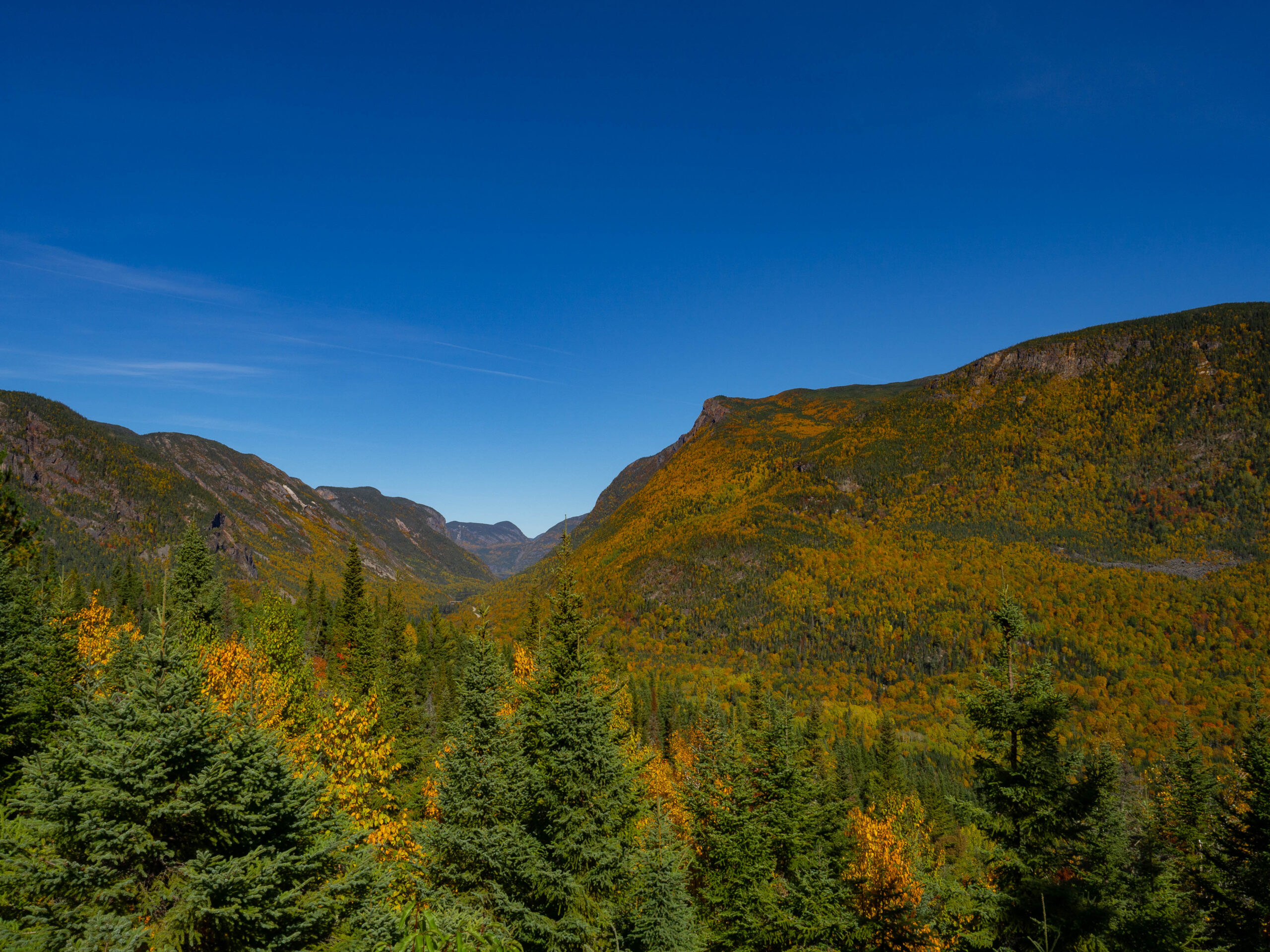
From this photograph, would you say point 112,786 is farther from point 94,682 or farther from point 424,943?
point 424,943

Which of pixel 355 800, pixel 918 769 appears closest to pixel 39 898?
pixel 355 800

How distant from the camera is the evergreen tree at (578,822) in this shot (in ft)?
50.7

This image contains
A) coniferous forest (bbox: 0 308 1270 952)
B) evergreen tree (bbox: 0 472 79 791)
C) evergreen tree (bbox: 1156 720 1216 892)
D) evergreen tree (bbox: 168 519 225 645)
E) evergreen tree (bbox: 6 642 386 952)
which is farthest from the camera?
evergreen tree (bbox: 168 519 225 645)

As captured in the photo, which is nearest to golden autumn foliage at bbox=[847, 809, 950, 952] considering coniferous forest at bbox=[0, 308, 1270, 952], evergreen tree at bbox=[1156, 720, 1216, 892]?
coniferous forest at bbox=[0, 308, 1270, 952]

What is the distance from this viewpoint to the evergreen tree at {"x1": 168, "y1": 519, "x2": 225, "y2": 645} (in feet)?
132

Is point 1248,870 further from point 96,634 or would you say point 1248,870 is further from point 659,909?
point 96,634

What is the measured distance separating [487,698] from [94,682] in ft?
39.3

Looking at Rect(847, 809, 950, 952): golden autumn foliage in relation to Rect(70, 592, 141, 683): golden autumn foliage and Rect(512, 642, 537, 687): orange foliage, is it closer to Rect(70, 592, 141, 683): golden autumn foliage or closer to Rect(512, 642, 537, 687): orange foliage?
Rect(512, 642, 537, 687): orange foliage

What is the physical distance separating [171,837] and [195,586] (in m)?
45.5

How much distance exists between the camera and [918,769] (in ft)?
385

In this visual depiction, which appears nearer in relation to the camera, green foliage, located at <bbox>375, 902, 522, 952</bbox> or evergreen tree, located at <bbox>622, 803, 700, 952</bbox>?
green foliage, located at <bbox>375, 902, 522, 952</bbox>

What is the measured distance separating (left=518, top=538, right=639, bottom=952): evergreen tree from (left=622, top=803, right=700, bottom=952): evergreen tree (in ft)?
1.65

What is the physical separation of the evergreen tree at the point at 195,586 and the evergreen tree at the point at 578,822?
101 feet

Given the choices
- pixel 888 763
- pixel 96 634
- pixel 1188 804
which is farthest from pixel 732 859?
pixel 888 763
